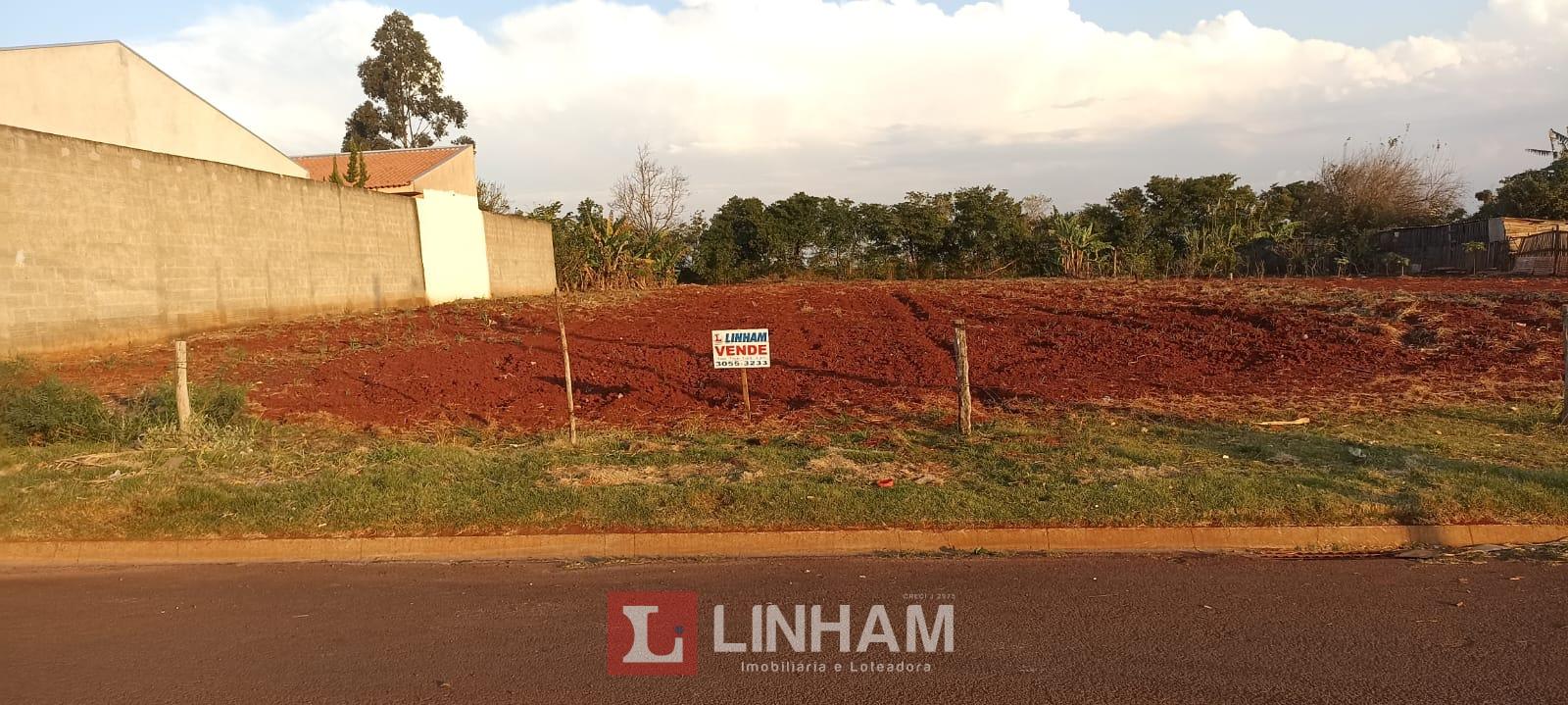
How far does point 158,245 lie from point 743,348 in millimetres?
12587

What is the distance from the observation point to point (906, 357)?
1484 cm

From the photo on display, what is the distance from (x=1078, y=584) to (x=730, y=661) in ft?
7.76

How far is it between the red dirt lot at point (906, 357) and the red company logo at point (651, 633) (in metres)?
5.16

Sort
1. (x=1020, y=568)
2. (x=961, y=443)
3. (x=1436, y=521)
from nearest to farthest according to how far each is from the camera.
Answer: (x=1020, y=568) < (x=1436, y=521) < (x=961, y=443)

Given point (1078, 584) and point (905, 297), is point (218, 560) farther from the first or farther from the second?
point (905, 297)

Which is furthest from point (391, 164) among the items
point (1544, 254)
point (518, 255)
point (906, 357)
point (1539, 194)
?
point (1539, 194)

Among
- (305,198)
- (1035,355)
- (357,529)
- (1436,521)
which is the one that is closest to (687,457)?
(357,529)

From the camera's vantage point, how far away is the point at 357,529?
7465 millimetres

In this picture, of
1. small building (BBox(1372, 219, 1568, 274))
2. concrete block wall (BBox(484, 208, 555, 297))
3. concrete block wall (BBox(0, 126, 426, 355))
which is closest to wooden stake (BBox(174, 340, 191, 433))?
concrete block wall (BBox(0, 126, 426, 355))

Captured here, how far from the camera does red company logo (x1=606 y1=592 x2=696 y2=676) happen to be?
4.89 m

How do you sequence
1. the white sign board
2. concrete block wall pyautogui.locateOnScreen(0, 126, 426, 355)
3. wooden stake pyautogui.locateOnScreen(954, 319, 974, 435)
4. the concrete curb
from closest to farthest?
the concrete curb < wooden stake pyautogui.locateOnScreen(954, 319, 974, 435) < the white sign board < concrete block wall pyautogui.locateOnScreen(0, 126, 426, 355)

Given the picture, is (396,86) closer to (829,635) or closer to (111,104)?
(111,104)

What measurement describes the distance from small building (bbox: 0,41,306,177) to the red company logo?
19930 millimetres

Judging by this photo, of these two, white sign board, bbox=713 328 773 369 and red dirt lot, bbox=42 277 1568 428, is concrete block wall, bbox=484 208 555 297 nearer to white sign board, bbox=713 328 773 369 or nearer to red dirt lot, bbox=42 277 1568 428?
red dirt lot, bbox=42 277 1568 428
